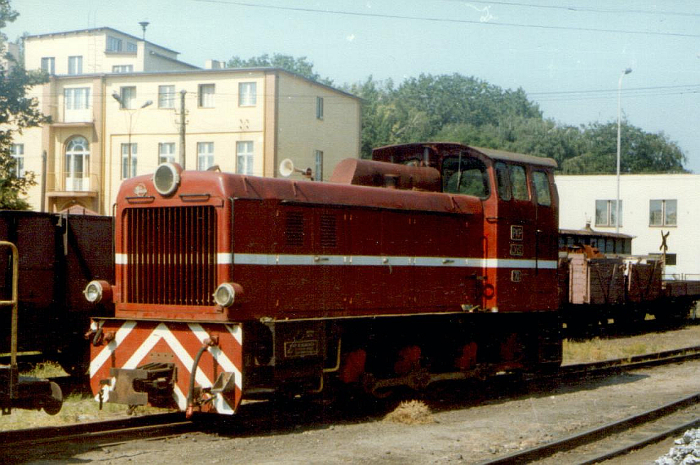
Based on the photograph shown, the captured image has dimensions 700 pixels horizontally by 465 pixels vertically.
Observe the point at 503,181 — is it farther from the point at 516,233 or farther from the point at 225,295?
the point at 225,295

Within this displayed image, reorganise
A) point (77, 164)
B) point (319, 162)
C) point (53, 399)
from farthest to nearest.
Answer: point (77, 164), point (319, 162), point (53, 399)

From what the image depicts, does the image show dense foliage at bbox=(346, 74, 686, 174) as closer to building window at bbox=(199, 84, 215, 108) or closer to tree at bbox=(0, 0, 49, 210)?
building window at bbox=(199, 84, 215, 108)

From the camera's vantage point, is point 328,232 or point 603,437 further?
point 328,232

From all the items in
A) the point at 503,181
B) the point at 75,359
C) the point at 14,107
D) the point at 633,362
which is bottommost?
the point at 633,362

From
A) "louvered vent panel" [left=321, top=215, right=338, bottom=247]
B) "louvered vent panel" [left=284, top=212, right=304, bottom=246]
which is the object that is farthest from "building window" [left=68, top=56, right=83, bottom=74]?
"louvered vent panel" [left=284, top=212, right=304, bottom=246]

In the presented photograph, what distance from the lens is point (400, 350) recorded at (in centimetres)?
1005

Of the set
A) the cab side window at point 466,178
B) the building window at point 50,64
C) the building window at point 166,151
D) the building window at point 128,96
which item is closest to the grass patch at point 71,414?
the cab side window at point 466,178

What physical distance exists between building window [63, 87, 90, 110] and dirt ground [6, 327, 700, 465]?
36.0 meters

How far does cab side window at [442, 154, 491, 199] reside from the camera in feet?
36.3

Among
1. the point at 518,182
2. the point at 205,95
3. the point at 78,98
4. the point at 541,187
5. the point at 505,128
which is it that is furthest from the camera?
the point at 505,128

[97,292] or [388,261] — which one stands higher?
[388,261]

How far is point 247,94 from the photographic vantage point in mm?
39312

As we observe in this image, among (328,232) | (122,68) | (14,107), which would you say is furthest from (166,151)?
(328,232)

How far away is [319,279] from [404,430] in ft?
6.03
